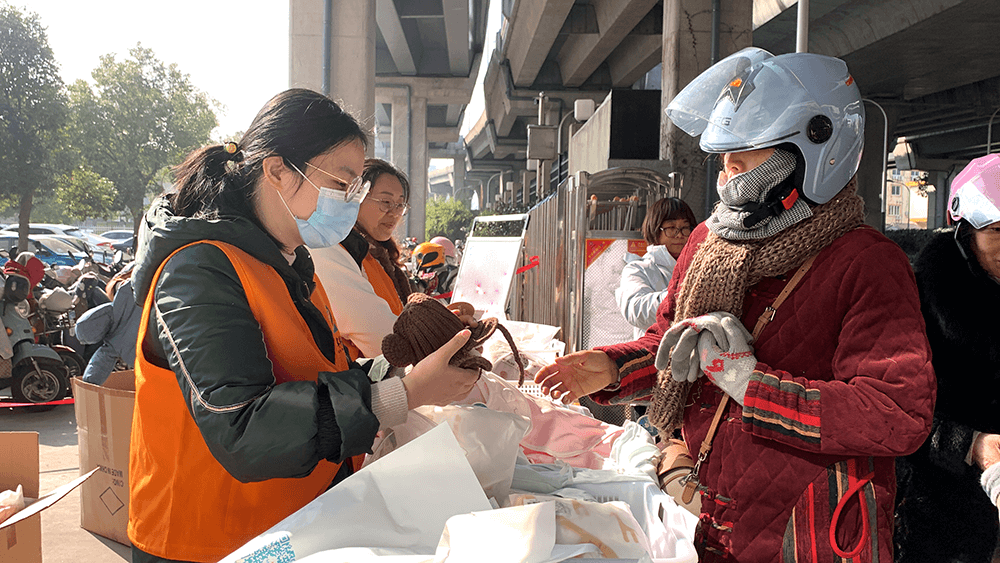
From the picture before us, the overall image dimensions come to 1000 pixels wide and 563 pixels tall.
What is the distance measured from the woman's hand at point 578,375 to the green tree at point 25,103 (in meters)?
31.7

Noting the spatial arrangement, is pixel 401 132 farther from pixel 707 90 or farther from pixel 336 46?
pixel 707 90

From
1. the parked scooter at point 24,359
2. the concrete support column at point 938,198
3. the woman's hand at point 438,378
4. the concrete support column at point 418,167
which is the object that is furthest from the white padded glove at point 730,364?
the concrete support column at point 938,198

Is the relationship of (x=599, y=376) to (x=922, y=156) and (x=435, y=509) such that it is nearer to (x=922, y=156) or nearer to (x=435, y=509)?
(x=435, y=509)

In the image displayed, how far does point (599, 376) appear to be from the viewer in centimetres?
188

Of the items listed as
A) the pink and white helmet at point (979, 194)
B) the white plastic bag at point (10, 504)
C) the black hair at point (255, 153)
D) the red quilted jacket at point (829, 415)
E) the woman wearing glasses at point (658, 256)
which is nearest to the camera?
the red quilted jacket at point (829, 415)

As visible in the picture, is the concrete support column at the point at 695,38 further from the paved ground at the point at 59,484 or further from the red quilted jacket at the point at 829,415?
the red quilted jacket at the point at 829,415

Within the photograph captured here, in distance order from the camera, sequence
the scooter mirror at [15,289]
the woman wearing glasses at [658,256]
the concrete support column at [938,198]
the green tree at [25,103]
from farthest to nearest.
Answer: the concrete support column at [938,198], the green tree at [25,103], the scooter mirror at [15,289], the woman wearing glasses at [658,256]

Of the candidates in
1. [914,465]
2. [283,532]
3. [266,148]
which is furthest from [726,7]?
[283,532]

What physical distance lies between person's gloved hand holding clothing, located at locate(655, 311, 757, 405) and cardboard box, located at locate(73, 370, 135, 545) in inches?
111

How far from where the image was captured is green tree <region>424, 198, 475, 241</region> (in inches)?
1884

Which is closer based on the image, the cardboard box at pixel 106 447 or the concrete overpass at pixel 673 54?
the cardboard box at pixel 106 447

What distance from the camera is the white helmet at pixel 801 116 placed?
1559 millimetres

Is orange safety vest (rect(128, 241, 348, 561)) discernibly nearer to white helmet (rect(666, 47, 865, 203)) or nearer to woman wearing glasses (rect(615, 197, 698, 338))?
white helmet (rect(666, 47, 865, 203))

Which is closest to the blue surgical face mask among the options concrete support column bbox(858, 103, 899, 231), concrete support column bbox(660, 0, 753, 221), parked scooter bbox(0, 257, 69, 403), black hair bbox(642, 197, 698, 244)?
black hair bbox(642, 197, 698, 244)
